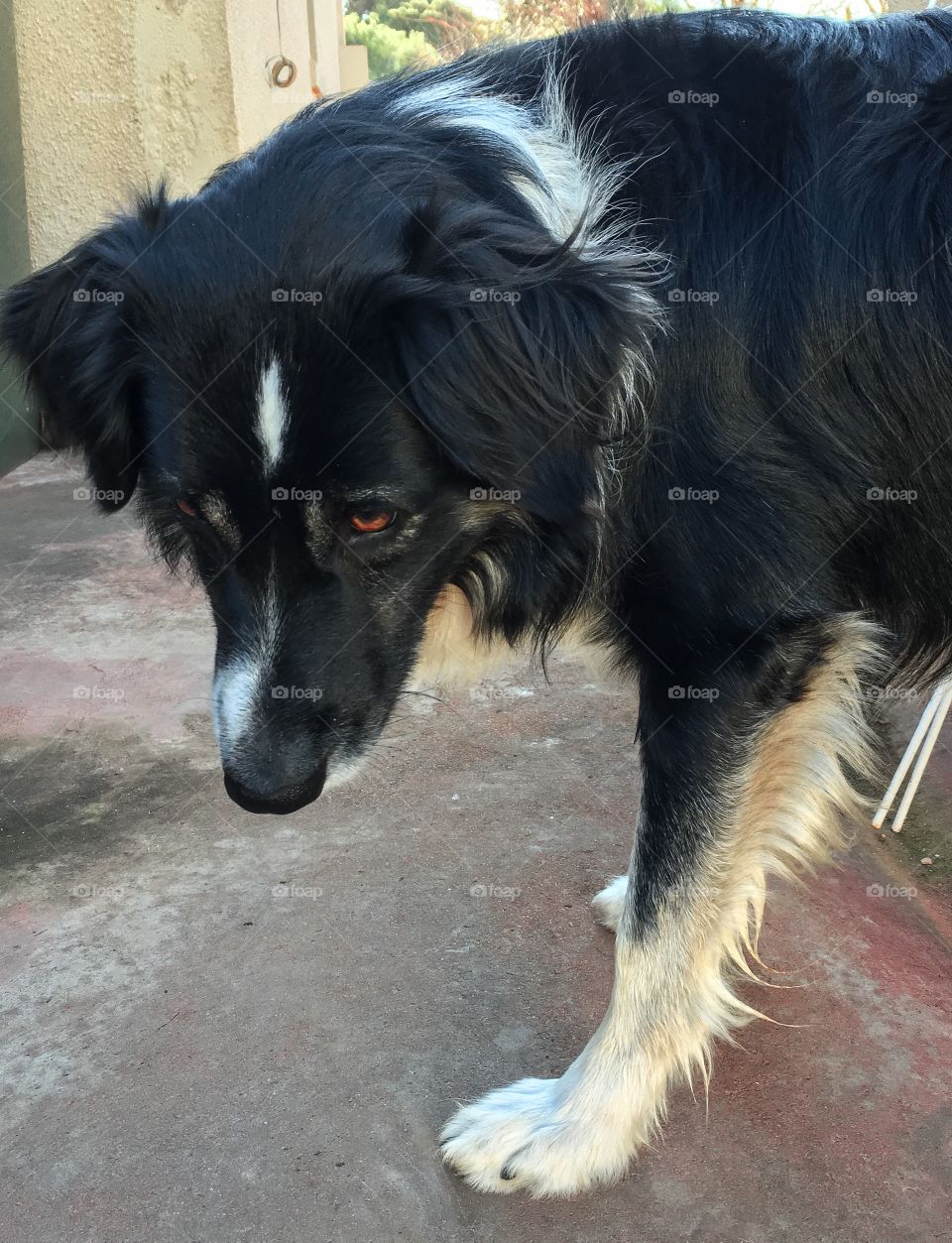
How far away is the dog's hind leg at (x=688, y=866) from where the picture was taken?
2.19 metres

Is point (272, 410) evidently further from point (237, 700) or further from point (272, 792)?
point (272, 792)

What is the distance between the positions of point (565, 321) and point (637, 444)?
33cm

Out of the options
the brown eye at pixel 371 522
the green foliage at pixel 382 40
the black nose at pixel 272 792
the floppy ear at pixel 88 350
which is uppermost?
the green foliage at pixel 382 40

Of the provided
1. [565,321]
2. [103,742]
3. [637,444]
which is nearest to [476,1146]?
[637,444]

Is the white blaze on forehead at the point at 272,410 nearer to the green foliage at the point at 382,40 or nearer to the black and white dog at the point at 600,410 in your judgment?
the black and white dog at the point at 600,410

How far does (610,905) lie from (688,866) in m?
0.72

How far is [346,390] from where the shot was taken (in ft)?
6.35

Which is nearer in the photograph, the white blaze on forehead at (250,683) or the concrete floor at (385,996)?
the white blaze on forehead at (250,683)

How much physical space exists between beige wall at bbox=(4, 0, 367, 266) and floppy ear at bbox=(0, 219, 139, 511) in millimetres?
3917

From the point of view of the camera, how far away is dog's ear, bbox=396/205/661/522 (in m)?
1.92

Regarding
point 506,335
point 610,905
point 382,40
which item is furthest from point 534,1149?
point 382,40

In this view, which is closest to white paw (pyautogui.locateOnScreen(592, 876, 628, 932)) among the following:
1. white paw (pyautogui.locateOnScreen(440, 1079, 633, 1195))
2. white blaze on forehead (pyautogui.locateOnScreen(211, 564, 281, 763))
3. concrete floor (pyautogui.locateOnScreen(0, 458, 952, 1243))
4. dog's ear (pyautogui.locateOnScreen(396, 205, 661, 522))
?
concrete floor (pyautogui.locateOnScreen(0, 458, 952, 1243))

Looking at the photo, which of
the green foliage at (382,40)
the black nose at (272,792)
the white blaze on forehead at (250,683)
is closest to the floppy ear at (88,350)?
the white blaze on forehead at (250,683)

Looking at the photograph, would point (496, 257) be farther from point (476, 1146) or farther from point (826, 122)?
point (476, 1146)
